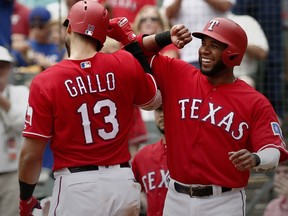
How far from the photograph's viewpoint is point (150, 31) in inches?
336

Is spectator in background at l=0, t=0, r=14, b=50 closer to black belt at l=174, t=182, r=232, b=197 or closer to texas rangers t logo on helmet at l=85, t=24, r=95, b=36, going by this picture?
texas rangers t logo on helmet at l=85, t=24, r=95, b=36

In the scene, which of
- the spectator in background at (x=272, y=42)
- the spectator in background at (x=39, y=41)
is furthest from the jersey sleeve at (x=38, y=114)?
the spectator in background at (x=39, y=41)

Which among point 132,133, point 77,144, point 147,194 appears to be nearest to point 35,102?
point 77,144

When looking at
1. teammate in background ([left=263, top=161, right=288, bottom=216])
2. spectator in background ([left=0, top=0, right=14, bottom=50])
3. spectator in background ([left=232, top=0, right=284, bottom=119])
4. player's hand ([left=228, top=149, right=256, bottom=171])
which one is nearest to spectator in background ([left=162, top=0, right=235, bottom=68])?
spectator in background ([left=232, top=0, right=284, bottom=119])

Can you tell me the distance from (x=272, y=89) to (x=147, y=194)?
237 cm

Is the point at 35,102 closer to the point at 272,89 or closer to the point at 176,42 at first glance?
the point at 176,42

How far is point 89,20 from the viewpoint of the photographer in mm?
5449

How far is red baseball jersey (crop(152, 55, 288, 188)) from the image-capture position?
5.63m

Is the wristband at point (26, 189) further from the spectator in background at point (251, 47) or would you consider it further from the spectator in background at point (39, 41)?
the spectator in background at point (39, 41)

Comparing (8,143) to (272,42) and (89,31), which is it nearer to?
(89,31)

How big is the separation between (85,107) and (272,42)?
3709 millimetres

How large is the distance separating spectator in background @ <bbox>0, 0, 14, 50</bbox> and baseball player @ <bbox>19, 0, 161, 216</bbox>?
9.24ft

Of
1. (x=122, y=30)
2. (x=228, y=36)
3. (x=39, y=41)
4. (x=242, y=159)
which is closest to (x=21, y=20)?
(x=39, y=41)

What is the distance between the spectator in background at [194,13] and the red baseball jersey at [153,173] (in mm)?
1800
